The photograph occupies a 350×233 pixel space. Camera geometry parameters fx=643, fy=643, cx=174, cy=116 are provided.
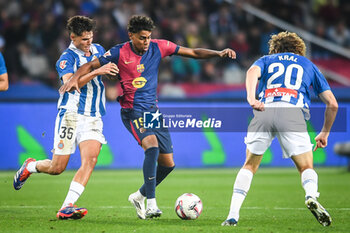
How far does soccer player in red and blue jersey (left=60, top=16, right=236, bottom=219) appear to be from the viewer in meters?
6.93

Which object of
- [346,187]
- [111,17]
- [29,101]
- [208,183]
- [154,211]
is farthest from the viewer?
[111,17]

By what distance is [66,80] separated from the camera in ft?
22.8

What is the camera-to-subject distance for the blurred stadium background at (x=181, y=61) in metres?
14.7

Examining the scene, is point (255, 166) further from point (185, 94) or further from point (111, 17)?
point (111, 17)

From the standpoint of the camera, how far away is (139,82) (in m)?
7.18

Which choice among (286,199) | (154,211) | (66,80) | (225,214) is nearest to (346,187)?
(286,199)

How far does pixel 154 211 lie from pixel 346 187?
5.14 m

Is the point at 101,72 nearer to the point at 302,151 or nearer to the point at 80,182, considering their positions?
the point at 80,182

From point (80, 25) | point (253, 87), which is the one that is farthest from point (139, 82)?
point (253, 87)

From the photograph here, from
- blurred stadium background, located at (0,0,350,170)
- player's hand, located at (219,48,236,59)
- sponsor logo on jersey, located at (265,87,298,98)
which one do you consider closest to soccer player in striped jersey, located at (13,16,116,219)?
player's hand, located at (219,48,236,59)

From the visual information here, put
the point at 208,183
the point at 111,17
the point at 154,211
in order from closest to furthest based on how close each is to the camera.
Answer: the point at 154,211
the point at 208,183
the point at 111,17

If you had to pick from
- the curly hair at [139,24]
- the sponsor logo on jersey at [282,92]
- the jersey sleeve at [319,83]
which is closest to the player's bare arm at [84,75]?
the curly hair at [139,24]

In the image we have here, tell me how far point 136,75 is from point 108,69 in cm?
59

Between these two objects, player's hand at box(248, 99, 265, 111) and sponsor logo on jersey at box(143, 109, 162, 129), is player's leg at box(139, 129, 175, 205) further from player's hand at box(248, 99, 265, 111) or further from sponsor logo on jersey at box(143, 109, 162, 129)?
player's hand at box(248, 99, 265, 111)
